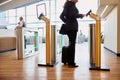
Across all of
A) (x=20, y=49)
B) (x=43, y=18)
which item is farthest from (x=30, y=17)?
(x=43, y=18)

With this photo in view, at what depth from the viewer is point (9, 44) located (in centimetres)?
717

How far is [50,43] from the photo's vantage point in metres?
4.31

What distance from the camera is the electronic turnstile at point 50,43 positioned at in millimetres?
4184

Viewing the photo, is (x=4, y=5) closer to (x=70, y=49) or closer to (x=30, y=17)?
(x=30, y=17)

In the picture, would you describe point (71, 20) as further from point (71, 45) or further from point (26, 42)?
point (26, 42)

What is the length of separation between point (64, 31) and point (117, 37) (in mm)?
2320

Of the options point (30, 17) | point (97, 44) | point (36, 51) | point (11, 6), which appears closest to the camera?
point (97, 44)

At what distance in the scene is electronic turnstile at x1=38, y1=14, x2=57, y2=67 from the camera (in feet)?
13.7

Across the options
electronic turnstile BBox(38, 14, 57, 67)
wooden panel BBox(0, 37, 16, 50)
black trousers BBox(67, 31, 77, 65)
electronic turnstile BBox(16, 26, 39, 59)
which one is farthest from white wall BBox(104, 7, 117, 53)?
wooden panel BBox(0, 37, 16, 50)

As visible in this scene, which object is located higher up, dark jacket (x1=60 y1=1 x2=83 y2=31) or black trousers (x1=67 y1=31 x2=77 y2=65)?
dark jacket (x1=60 y1=1 x2=83 y2=31)

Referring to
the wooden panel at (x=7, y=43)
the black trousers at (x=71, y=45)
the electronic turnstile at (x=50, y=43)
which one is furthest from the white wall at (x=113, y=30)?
the wooden panel at (x=7, y=43)

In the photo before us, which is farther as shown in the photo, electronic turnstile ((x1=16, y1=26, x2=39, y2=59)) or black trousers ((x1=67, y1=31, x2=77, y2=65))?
electronic turnstile ((x1=16, y1=26, x2=39, y2=59))

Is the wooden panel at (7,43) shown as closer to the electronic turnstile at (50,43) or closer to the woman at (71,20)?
the electronic turnstile at (50,43)

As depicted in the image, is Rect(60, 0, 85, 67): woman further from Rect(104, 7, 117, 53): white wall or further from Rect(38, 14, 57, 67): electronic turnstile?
Rect(104, 7, 117, 53): white wall
